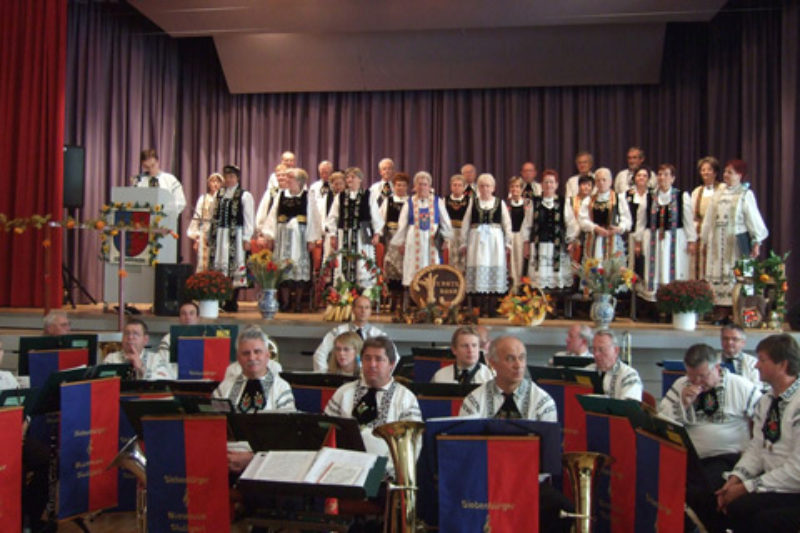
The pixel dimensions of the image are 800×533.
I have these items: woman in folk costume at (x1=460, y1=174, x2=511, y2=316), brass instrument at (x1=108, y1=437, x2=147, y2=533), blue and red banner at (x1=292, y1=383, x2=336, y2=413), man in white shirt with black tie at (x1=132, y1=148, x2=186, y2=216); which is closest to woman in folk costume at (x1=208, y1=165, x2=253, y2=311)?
man in white shirt with black tie at (x1=132, y1=148, x2=186, y2=216)

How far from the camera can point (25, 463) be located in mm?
5309

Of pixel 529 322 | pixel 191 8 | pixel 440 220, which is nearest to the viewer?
pixel 529 322

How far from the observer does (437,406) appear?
16.6 feet

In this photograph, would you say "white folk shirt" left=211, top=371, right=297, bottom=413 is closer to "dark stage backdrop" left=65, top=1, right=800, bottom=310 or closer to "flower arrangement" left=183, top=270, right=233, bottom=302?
"flower arrangement" left=183, top=270, right=233, bottom=302

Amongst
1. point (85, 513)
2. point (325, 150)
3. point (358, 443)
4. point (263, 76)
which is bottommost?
point (85, 513)

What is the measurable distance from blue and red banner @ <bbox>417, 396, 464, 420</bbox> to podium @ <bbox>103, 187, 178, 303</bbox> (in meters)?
5.94

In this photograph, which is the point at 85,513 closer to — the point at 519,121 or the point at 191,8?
the point at 191,8

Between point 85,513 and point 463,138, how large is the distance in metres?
10.7

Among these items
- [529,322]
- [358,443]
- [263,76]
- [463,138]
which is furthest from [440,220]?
[358,443]

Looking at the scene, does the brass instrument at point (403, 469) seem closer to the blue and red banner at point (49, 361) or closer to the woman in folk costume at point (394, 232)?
the blue and red banner at point (49, 361)

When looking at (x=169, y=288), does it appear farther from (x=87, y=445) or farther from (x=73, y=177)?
(x=87, y=445)

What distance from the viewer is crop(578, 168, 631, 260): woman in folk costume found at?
10750 millimetres

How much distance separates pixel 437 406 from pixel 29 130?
28.0ft

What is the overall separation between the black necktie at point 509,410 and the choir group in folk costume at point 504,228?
577 centimetres
